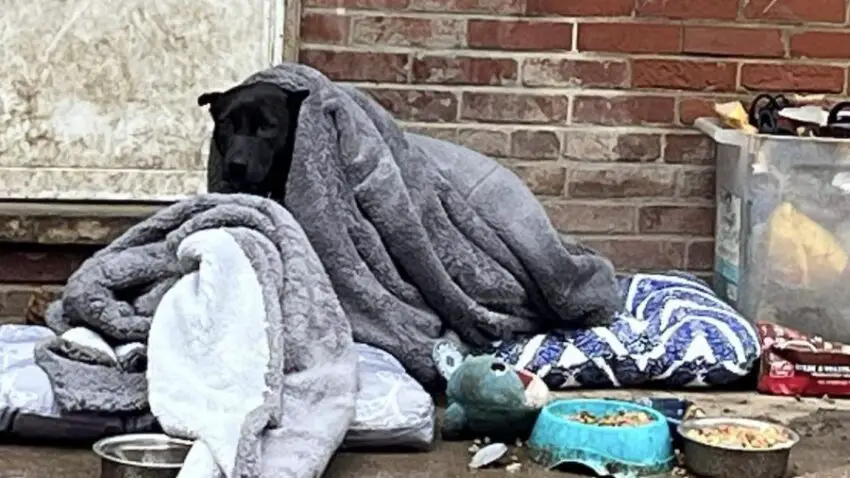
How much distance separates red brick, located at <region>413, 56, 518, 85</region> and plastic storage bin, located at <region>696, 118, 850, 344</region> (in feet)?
1.74

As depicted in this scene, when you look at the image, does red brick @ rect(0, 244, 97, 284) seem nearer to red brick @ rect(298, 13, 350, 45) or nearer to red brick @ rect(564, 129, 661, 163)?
red brick @ rect(298, 13, 350, 45)

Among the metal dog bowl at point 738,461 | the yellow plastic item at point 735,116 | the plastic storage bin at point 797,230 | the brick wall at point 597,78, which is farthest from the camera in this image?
the brick wall at point 597,78

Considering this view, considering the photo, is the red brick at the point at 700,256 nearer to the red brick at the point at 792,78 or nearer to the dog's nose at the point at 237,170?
the red brick at the point at 792,78

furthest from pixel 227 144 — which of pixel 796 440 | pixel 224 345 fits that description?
pixel 796 440

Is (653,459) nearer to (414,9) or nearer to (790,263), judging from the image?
(790,263)

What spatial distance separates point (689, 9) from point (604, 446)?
1.37 m

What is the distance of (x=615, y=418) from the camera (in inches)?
97.5

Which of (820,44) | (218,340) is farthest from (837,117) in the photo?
(218,340)

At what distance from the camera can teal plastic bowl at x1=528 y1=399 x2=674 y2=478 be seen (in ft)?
7.79

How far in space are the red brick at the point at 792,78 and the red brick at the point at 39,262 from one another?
1612 millimetres

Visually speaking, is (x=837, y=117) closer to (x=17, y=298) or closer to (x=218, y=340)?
(x=218, y=340)

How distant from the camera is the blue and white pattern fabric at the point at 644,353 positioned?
9.31ft

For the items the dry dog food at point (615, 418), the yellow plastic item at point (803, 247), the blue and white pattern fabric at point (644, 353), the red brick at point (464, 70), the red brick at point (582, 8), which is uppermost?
the red brick at point (582, 8)

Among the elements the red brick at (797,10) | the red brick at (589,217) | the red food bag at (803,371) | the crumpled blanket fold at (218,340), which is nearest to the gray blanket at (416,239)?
the crumpled blanket fold at (218,340)
